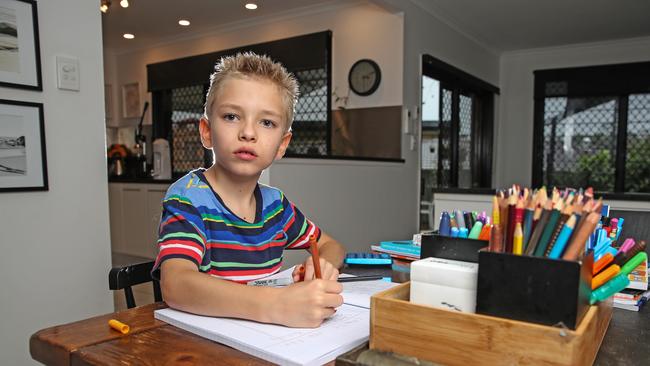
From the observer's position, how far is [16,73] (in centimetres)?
155

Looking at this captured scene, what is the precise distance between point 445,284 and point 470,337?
0.20 ft

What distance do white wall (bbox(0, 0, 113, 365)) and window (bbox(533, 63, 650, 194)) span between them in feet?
16.5

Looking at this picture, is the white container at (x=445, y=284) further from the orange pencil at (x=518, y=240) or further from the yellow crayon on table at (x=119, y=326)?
the yellow crayon on table at (x=119, y=326)

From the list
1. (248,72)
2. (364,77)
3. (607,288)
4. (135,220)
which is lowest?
(135,220)

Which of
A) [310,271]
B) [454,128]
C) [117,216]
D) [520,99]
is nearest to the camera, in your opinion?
[310,271]

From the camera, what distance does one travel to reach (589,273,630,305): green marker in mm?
481

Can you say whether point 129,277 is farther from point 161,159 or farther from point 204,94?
point 204,94

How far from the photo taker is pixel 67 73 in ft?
5.55

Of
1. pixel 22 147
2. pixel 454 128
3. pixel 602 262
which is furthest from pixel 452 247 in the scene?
pixel 454 128

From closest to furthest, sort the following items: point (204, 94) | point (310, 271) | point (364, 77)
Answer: point (310, 271) < point (364, 77) < point (204, 94)

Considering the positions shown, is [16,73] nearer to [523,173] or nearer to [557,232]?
[557,232]

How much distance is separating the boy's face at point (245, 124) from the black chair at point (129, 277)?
33cm

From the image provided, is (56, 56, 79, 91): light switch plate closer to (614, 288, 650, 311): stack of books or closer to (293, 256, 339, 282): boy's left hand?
(293, 256, 339, 282): boy's left hand

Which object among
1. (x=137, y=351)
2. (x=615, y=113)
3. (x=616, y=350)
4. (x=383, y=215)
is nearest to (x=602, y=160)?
(x=615, y=113)
